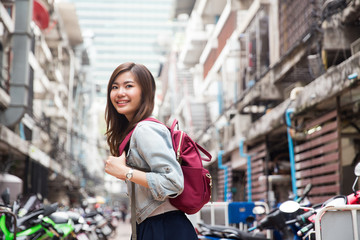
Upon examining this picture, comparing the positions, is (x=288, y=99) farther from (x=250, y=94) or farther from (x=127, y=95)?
(x=127, y=95)

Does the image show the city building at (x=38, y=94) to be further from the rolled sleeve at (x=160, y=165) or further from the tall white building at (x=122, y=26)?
the tall white building at (x=122, y=26)

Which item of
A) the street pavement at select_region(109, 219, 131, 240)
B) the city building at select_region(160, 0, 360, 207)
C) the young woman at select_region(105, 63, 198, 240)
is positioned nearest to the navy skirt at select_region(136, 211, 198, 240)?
the young woman at select_region(105, 63, 198, 240)

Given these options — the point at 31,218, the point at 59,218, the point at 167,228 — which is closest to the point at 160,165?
the point at 167,228

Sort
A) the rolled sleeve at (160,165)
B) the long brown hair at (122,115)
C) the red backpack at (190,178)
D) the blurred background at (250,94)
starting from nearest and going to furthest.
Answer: the rolled sleeve at (160,165) < the red backpack at (190,178) < the long brown hair at (122,115) < the blurred background at (250,94)

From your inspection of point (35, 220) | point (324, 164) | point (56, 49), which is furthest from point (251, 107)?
point (56, 49)

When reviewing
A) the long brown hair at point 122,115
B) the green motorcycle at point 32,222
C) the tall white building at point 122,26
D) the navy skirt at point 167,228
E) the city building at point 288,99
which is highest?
the tall white building at point 122,26

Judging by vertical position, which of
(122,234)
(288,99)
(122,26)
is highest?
(122,26)

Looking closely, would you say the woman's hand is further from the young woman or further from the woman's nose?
the woman's nose

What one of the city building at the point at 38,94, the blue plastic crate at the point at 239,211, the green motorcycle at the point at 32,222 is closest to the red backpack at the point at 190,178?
the green motorcycle at the point at 32,222

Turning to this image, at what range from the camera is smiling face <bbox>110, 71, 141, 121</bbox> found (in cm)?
266

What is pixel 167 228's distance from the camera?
248 centimetres

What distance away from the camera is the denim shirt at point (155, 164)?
2.35 m

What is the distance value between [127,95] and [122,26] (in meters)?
192

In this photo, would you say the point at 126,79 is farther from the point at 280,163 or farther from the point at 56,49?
the point at 56,49
